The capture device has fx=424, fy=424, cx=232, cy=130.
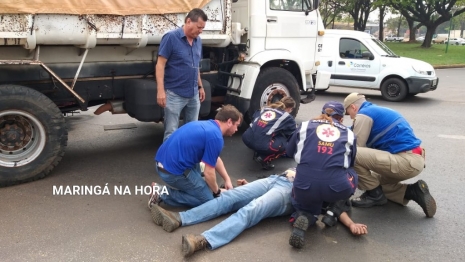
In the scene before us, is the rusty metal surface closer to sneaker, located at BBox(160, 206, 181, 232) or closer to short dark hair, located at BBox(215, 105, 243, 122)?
short dark hair, located at BBox(215, 105, 243, 122)

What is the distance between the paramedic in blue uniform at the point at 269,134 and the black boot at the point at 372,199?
51.1 inches

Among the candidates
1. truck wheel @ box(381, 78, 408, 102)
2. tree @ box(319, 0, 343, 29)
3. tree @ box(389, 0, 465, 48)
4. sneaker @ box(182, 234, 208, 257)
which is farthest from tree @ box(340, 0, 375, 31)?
sneaker @ box(182, 234, 208, 257)

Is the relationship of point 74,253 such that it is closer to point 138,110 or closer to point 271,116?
point 138,110

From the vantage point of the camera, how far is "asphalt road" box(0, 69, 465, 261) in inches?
128

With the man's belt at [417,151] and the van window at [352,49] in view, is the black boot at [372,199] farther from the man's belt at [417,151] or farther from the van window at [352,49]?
the van window at [352,49]

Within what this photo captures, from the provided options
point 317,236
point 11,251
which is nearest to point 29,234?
point 11,251

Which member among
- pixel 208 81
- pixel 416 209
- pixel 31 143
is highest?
pixel 208 81

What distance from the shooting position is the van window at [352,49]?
10789mm

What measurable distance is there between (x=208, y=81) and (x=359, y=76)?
19.6ft

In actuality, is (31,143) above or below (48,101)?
below

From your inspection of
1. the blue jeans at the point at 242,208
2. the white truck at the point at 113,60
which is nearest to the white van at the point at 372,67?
the white truck at the point at 113,60

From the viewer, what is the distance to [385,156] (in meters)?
3.96

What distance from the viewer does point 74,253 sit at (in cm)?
320

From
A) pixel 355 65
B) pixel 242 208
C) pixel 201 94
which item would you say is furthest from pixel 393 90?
pixel 242 208
